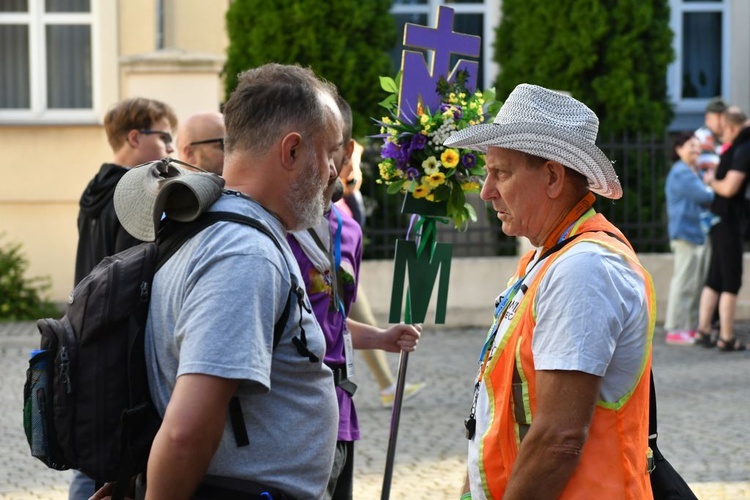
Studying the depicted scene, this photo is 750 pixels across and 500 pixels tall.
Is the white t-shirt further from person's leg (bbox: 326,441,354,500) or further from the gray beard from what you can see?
person's leg (bbox: 326,441,354,500)

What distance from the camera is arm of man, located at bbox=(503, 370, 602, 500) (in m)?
2.58

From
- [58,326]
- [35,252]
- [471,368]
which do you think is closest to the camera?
[58,326]

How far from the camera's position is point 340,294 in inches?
163

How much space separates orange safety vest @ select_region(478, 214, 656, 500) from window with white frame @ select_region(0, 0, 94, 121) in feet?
38.6

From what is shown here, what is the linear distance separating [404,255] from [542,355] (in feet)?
6.05

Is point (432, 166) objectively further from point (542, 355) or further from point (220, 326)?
point (220, 326)

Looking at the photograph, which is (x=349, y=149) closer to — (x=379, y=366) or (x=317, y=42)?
(x=379, y=366)

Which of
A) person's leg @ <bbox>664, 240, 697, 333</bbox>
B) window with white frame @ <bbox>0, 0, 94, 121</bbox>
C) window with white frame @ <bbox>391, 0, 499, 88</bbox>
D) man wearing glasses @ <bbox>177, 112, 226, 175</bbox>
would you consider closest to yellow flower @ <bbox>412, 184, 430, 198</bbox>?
man wearing glasses @ <bbox>177, 112, 226, 175</bbox>

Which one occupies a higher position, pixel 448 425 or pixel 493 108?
pixel 493 108

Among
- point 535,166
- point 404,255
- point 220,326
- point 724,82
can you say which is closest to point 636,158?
point 724,82

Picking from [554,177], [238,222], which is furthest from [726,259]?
[238,222]

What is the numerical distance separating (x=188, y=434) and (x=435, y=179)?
220cm

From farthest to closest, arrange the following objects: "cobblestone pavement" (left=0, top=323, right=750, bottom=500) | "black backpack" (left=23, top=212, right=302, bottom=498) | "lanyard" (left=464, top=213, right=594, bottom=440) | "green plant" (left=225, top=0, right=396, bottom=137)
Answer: "green plant" (left=225, top=0, right=396, bottom=137) < "cobblestone pavement" (left=0, top=323, right=750, bottom=500) < "lanyard" (left=464, top=213, right=594, bottom=440) < "black backpack" (left=23, top=212, right=302, bottom=498)

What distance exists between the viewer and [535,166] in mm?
2891
